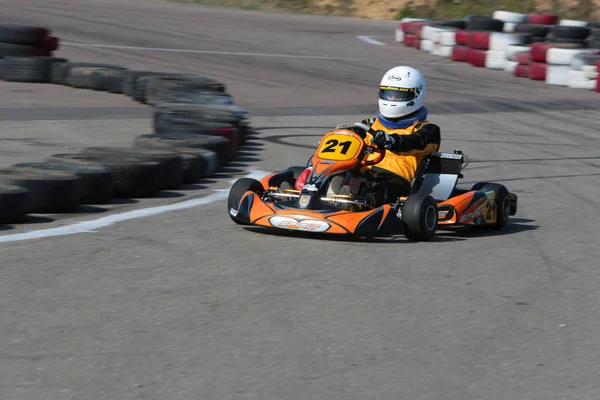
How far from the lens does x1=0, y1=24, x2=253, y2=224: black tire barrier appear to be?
6.44 metres

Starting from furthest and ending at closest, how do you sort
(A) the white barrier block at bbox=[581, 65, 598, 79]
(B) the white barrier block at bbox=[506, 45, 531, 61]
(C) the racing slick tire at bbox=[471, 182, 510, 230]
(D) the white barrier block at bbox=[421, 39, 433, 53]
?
(D) the white barrier block at bbox=[421, 39, 433, 53] → (B) the white barrier block at bbox=[506, 45, 531, 61] → (A) the white barrier block at bbox=[581, 65, 598, 79] → (C) the racing slick tire at bbox=[471, 182, 510, 230]

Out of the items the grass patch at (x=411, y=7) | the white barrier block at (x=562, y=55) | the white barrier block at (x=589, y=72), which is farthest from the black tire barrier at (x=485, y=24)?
the grass patch at (x=411, y=7)

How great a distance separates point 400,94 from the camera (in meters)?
6.62

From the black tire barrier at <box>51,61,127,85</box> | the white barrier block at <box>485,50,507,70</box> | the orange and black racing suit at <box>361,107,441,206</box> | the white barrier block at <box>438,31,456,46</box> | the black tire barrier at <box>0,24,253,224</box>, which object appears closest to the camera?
the orange and black racing suit at <box>361,107,441,206</box>

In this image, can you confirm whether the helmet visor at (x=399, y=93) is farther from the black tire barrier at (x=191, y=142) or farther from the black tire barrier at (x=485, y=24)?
the black tire barrier at (x=485, y=24)

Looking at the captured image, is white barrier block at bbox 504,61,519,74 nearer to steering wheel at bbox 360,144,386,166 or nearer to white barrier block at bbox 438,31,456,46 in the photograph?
white barrier block at bbox 438,31,456,46

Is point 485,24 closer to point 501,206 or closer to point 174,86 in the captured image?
point 174,86

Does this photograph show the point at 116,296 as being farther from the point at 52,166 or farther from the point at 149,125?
the point at 149,125

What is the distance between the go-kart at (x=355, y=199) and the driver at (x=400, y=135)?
64mm

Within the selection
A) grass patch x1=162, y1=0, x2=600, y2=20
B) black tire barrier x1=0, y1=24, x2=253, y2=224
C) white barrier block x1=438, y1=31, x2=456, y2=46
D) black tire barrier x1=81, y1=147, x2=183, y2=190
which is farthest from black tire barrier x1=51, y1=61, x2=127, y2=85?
grass patch x1=162, y1=0, x2=600, y2=20

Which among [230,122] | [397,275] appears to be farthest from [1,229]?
[230,122]

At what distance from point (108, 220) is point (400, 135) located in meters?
1.89

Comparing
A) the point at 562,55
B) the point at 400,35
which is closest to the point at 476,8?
the point at 400,35

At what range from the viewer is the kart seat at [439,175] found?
6.59m
